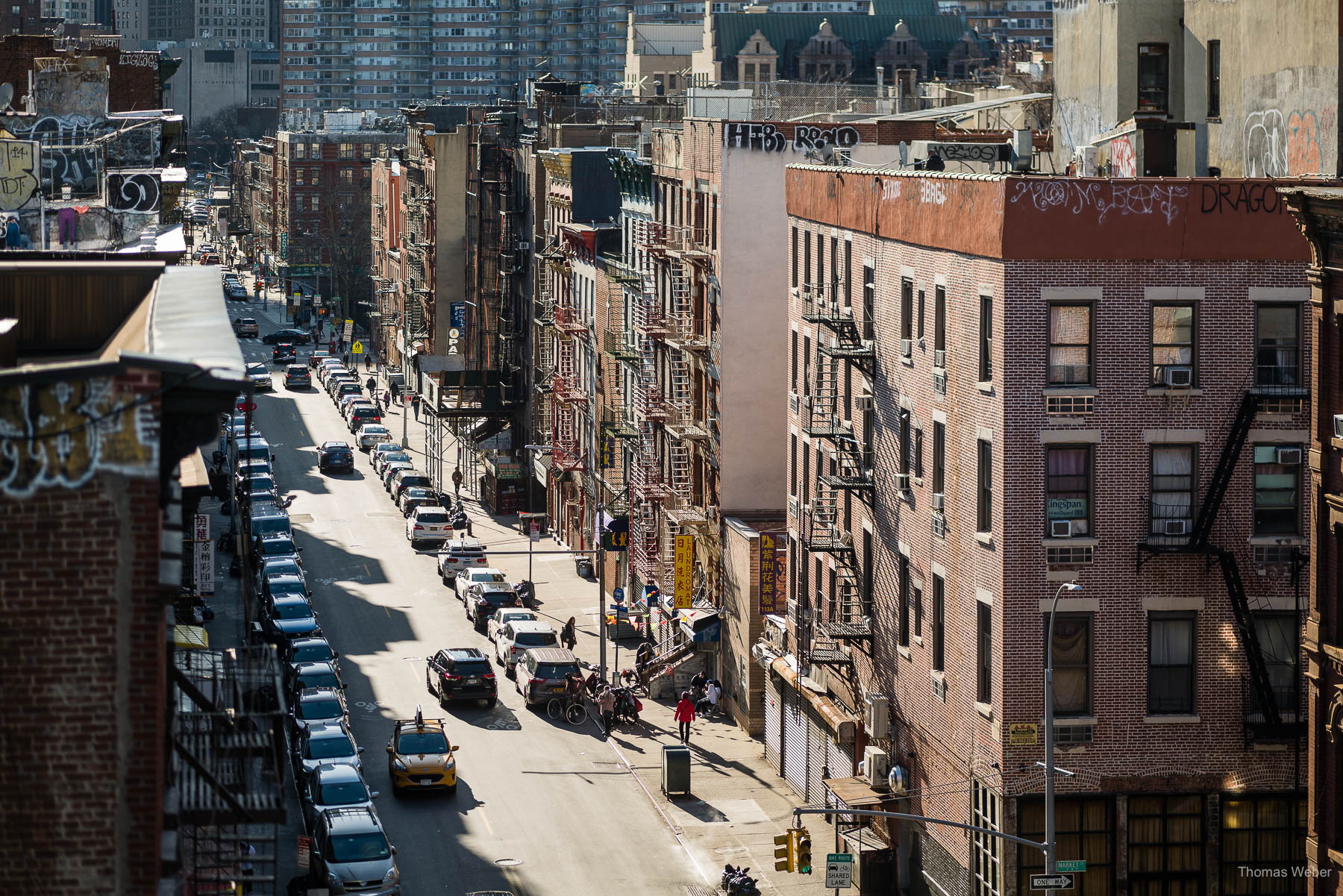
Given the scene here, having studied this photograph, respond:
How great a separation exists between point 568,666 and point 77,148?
803 inches

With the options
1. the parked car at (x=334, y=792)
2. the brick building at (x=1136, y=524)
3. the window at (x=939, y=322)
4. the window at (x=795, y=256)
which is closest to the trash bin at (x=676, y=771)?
the parked car at (x=334, y=792)

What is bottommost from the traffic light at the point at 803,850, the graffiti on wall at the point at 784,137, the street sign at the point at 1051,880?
the traffic light at the point at 803,850

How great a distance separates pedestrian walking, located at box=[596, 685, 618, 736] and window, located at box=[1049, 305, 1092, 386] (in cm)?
2423

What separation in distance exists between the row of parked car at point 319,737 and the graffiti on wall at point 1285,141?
72.5 feet

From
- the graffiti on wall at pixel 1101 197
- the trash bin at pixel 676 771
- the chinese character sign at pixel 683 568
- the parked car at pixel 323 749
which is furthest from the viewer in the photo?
the chinese character sign at pixel 683 568

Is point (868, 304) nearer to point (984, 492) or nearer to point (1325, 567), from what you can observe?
point (984, 492)

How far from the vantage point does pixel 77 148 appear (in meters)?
49.9

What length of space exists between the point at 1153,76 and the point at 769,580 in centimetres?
1739

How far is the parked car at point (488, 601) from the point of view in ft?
229

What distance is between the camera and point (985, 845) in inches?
1490

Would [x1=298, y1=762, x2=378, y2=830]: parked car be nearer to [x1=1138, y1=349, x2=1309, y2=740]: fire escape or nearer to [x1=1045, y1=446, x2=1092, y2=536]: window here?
[x1=1045, y1=446, x2=1092, y2=536]: window

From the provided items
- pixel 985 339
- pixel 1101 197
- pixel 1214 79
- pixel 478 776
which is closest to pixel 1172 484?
pixel 985 339

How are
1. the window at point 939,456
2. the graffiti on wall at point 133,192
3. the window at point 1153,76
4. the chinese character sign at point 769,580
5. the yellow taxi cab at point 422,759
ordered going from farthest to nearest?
the chinese character sign at point 769,580
the yellow taxi cab at point 422,759
the window at point 1153,76
the graffiti on wall at point 133,192
the window at point 939,456

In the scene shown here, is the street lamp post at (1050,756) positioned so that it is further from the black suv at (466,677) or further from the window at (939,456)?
the black suv at (466,677)
